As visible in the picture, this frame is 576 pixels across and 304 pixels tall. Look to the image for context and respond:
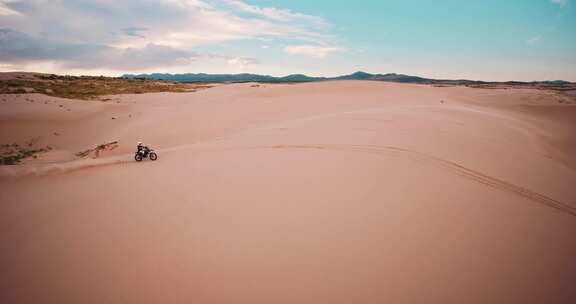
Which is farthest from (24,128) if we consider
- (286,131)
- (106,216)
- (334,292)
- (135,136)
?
(334,292)

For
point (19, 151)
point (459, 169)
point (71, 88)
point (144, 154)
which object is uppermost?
point (71, 88)

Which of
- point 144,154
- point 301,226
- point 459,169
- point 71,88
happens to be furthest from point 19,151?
point 71,88

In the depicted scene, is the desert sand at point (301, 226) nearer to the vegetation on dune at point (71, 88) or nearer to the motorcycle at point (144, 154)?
the motorcycle at point (144, 154)

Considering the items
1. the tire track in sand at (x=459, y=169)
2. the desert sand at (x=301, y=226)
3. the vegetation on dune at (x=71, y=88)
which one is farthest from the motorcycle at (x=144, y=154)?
the vegetation on dune at (x=71, y=88)

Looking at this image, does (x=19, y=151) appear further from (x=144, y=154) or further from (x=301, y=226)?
(x=301, y=226)

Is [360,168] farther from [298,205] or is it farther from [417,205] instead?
[298,205]

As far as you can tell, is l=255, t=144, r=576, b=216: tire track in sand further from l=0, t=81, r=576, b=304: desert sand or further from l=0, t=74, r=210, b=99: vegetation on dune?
l=0, t=74, r=210, b=99: vegetation on dune
